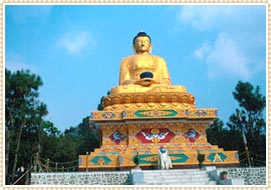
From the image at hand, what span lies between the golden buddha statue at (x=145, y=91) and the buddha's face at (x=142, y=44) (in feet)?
3.64

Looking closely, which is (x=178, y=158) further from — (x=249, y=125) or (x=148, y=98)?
(x=249, y=125)

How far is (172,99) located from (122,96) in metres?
1.94

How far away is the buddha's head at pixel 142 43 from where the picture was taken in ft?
52.2

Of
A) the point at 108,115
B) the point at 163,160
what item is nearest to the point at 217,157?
the point at 163,160

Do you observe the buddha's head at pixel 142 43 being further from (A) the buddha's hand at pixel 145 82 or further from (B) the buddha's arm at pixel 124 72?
(A) the buddha's hand at pixel 145 82

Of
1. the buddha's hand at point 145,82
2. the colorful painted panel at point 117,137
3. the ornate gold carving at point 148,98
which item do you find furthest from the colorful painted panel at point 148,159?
the buddha's hand at point 145,82

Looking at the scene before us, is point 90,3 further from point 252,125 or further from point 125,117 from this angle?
point 252,125

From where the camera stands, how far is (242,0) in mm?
7602

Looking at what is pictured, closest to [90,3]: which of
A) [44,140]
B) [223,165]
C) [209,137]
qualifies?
[223,165]

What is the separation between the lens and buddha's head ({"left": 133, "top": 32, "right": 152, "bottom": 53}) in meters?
15.9

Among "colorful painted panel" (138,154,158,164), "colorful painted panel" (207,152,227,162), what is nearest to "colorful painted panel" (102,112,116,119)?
"colorful painted panel" (138,154,158,164)

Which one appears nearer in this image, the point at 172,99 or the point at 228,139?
the point at 172,99

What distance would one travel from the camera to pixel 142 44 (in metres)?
15.9

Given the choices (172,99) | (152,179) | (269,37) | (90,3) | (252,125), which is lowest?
(152,179)
